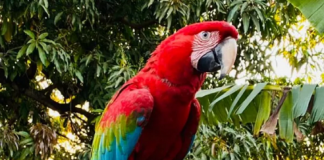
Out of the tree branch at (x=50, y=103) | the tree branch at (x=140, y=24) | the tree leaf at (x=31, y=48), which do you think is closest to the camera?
the tree leaf at (x=31, y=48)

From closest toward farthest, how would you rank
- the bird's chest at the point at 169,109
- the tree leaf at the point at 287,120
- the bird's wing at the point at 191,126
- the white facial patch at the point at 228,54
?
the white facial patch at the point at 228,54 < the bird's chest at the point at 169,109 < the bird's wing at the point at 191,126 < the tree leaf at the point at 287,120

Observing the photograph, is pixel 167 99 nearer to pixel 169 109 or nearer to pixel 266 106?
pixel 169 109

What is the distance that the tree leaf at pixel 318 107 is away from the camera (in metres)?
1.61

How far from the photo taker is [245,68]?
3.32 meters

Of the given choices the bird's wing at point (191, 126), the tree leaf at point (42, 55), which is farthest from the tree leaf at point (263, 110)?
the tree leaf at point (42, 55)

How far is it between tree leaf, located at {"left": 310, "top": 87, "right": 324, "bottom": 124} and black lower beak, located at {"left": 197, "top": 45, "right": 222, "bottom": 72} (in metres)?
0.46

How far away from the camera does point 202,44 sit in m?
1.38

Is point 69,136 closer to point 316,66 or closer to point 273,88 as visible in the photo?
point 316,66

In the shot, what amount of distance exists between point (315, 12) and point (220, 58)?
19.3 inches

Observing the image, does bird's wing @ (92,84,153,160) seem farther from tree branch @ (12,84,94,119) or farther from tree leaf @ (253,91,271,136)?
tree branch @ (12,84,94,119)

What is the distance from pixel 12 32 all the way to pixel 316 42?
2.05 m

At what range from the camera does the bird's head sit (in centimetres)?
135

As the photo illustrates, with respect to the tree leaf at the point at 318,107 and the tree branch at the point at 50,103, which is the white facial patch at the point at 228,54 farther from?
the tree branch at the point at 50,103

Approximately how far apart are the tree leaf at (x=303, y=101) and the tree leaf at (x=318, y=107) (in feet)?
0.09
